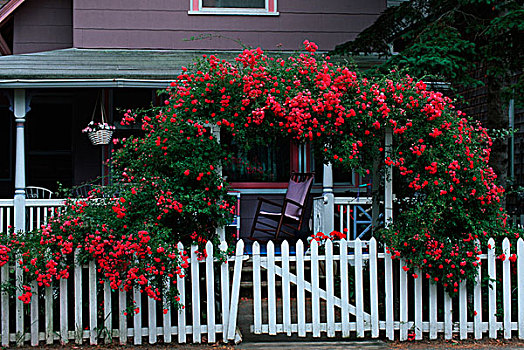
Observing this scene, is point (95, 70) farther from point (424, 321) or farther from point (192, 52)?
point (424, 321)

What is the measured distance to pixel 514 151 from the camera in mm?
10094

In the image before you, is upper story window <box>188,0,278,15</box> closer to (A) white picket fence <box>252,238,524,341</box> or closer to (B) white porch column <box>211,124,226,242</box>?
(B) white porch column <box>211,124,226,242</box>

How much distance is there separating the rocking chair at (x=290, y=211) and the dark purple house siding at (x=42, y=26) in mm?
4353

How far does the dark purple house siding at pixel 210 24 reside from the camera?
1014 centimetres

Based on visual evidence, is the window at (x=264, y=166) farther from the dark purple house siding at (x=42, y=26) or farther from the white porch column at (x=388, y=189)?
the white porch column at (x=388, y=189)

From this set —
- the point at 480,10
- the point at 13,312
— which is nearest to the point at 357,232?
the point at 480,10

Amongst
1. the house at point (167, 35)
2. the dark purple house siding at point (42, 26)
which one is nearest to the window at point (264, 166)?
the house at point (167, 35)

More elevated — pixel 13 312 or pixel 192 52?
pixel 192 52

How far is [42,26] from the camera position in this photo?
10.6 meters

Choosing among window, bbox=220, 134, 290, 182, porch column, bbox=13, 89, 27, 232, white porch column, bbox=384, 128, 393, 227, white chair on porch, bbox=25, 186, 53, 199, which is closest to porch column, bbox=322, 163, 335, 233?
window, bbox=220, 134, 290, 182

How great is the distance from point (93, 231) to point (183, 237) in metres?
0.85

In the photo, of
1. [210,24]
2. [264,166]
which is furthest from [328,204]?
[210,24]

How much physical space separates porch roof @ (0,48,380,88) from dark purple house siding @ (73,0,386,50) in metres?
0.24

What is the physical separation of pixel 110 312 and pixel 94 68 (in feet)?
13.5
